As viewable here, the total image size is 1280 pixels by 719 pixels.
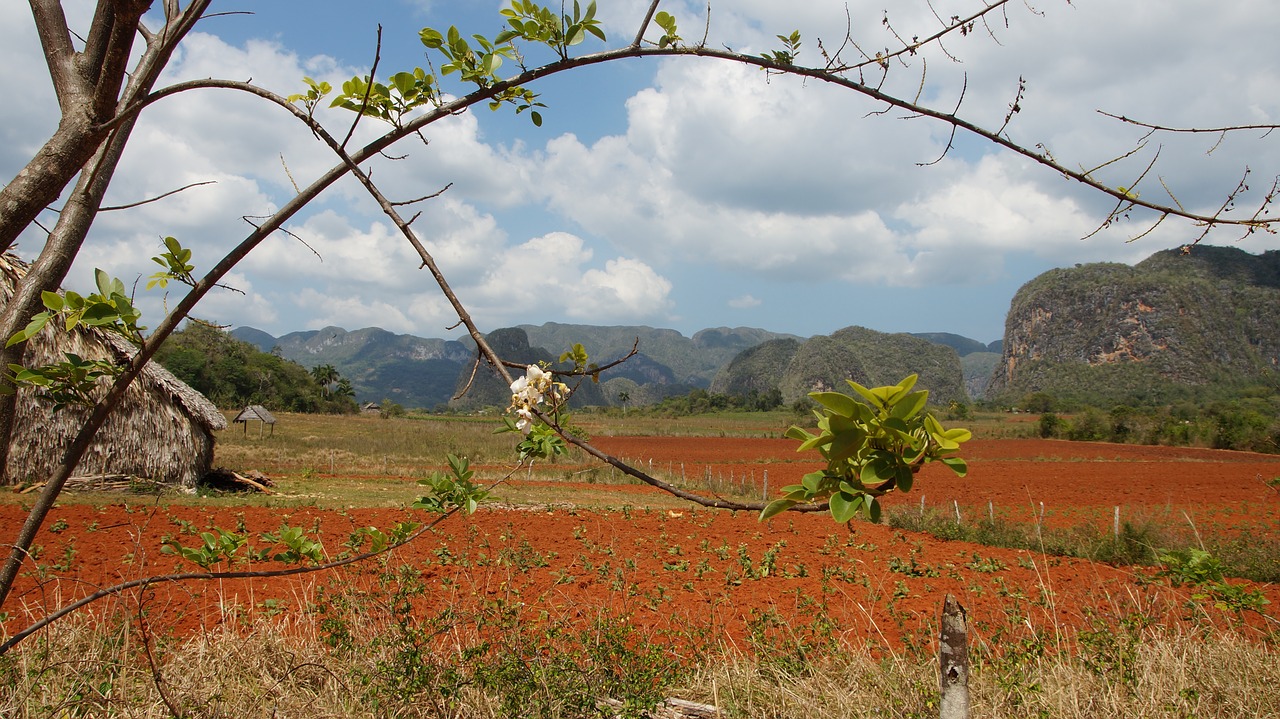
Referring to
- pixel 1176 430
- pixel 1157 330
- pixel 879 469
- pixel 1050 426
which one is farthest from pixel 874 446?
pixel 1157 330

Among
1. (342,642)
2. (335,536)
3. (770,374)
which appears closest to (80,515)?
(335,536)

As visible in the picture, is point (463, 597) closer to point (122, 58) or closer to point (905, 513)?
point (122, 58)

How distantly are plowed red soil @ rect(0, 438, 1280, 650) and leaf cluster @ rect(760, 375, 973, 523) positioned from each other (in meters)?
0.57

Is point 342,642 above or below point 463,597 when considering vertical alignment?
above

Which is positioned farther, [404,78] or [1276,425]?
[1276,425]

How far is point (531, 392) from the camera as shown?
128 cm

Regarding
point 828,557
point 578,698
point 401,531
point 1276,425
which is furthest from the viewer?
point 1276,425

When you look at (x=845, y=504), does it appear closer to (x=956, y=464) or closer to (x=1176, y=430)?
(x=956, y=464)

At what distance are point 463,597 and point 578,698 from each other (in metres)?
2.78

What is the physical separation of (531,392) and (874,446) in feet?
2.27

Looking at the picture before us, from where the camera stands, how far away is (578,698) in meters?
3.47

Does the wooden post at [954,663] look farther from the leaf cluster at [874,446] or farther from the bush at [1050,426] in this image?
the bush at [1050,426]

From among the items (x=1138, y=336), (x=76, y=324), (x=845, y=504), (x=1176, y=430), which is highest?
(x=1138, y=336)

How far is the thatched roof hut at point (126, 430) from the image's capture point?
38.9ft
